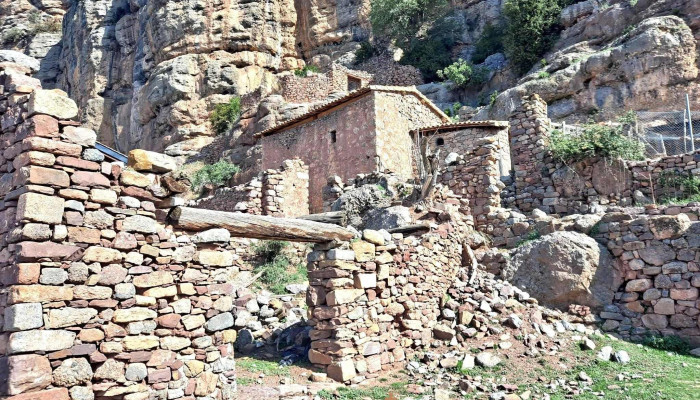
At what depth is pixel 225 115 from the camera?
32.2 m

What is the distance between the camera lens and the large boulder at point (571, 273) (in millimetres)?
10023

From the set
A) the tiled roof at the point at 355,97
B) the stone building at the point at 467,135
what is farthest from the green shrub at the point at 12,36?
the stone building at the point at 467,135

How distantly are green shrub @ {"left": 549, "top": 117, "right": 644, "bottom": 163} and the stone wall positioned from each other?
18287 mm

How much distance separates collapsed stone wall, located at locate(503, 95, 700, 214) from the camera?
12.5m

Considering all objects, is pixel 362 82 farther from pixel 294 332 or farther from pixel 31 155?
pixel 31 155

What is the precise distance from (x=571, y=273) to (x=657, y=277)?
1.69 metres

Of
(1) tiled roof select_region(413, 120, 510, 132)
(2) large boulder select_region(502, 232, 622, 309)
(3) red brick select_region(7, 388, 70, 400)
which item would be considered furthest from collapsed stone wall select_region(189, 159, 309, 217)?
(3) red brick select_region(7, 388, 70, 400)

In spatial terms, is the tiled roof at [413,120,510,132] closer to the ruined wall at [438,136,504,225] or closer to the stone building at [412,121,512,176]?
the stone building at [412,121,512,176]

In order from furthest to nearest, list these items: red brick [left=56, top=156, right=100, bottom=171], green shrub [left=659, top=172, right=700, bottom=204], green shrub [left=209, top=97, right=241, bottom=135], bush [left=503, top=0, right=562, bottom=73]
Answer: green shrub [left=209, top=97, right=241, bottom=135] → bush [left=503, top=0, right=562, bottom=73] → green shrub [left=659, top=172, right=700, bottom=204] → red brick [left=56, top=156, right=100, bottom=171]

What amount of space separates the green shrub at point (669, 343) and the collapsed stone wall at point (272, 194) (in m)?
11.7

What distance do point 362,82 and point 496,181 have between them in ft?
67.0

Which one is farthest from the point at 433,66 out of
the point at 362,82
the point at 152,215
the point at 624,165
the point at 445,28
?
the point at 152,215

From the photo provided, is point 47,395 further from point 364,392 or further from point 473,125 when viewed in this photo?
point 473,125

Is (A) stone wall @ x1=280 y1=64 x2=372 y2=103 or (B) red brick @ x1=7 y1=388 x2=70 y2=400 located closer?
(B) red brick @ x1=7 y1=388 x2=70 y2=400
